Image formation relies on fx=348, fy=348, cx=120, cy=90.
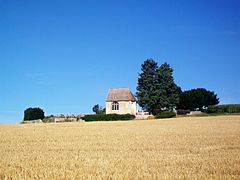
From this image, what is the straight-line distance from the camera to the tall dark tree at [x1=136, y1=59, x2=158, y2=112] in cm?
8156

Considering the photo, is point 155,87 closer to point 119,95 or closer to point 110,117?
point 119,95

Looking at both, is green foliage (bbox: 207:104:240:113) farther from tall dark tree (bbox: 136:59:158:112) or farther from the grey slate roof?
the grey slate roof

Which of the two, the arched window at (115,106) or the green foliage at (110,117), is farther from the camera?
the arched window at (115,106)

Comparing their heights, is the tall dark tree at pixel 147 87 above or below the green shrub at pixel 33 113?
above

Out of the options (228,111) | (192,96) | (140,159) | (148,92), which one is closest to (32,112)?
(148,92)

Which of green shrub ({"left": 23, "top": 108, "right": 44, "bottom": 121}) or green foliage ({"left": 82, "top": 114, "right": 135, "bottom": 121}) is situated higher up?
green shrub ({"left": 23, "top": 108, "right": 44, "bottom": 121})

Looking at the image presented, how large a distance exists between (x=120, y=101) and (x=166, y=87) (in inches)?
457

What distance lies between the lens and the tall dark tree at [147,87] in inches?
3211

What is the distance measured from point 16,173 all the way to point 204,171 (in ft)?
15.7

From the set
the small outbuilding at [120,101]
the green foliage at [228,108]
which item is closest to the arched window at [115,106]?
the small outbuilding at [120,101]

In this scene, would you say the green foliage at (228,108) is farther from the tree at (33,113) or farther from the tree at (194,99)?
the tree at (33,113)

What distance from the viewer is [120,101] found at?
84625mm

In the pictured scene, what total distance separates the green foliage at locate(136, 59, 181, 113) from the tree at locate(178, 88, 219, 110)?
111ft

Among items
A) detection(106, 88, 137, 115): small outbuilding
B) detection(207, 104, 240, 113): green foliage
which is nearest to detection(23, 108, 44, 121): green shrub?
detection(106, 88, 137, 115): small outbuilding
